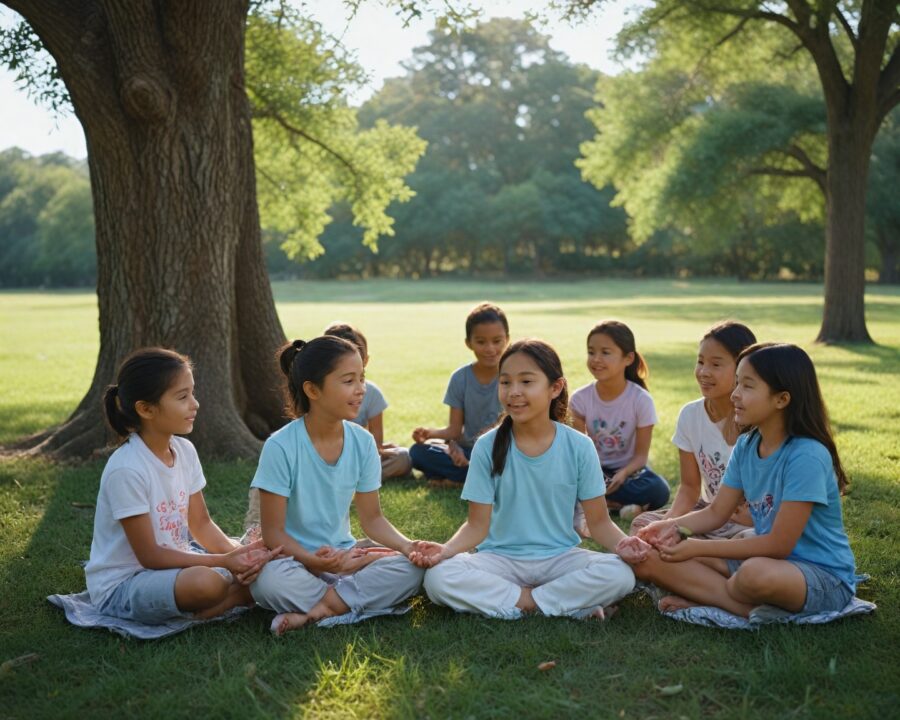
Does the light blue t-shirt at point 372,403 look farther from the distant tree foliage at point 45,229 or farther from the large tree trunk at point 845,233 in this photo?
the distant tree foliage at point 45,229

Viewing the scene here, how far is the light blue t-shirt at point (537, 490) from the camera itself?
3.91 meters

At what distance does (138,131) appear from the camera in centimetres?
645

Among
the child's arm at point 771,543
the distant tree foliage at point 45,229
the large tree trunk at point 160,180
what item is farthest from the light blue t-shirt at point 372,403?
the distant tree foliage at point 45,229

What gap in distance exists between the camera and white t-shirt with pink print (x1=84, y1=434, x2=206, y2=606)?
3.64 metres

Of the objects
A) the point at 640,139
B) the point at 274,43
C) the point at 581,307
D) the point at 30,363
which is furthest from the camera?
the point at 581,307

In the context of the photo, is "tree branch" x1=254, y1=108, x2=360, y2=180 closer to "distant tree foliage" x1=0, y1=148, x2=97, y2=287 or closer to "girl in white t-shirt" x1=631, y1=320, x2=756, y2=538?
"girl in white t-shirt" x1=631, y1=320, x2=756, y2=538

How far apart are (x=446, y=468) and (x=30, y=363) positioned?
443 inches

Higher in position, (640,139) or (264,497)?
(640,139)

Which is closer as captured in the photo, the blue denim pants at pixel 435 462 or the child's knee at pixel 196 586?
the child's knee at pixel 196 586

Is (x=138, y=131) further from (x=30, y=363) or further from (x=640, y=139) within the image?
(x=640, y=139)

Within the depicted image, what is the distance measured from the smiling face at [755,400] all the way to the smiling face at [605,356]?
73.4 inches

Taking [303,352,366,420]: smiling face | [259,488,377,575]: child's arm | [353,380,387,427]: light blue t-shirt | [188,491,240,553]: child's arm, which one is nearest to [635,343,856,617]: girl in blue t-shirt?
[259,488,377,575]: child's arm

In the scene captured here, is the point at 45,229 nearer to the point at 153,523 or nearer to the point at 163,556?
the point at 153,523

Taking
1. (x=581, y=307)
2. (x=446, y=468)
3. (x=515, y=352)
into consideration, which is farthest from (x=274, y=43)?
(x=581, y=307)
